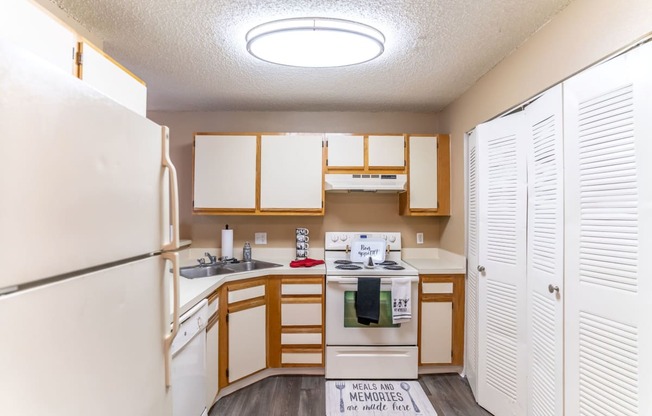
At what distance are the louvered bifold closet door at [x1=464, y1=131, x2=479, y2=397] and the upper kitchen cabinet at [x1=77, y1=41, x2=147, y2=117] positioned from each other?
2.26 metres

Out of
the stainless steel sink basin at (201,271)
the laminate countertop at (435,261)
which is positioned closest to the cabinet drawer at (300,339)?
the stainless steel sink basin at (201,271)

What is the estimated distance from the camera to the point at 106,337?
2.87 feet

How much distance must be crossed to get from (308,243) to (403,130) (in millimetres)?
1537

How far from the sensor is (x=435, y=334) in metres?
2.93

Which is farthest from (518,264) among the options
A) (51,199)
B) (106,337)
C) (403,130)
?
(51,199)

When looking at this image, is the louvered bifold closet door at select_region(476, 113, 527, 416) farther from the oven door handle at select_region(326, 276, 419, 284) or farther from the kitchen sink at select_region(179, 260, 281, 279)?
the kitchen sink at select_region(179, 260, 281, 279)

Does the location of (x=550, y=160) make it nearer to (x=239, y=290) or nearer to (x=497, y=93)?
(x=497, y=93)

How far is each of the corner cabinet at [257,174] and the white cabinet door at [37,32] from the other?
1.80m

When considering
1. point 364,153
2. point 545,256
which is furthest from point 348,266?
point 545,256

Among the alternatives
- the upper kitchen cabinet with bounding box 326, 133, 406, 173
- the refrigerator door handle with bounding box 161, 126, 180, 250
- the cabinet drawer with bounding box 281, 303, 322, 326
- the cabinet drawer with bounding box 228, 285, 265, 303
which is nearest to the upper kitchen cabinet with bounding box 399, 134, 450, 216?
the upper kitchen cabinet with bounding box 326, 133, 406, 173

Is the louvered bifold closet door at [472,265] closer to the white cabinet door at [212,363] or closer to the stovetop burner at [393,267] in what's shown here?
the stovetop burner at [393,267]

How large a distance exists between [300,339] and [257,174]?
4.97 ft

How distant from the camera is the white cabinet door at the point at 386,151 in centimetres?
326

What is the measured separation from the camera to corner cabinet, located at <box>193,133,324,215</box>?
10.5 ft
